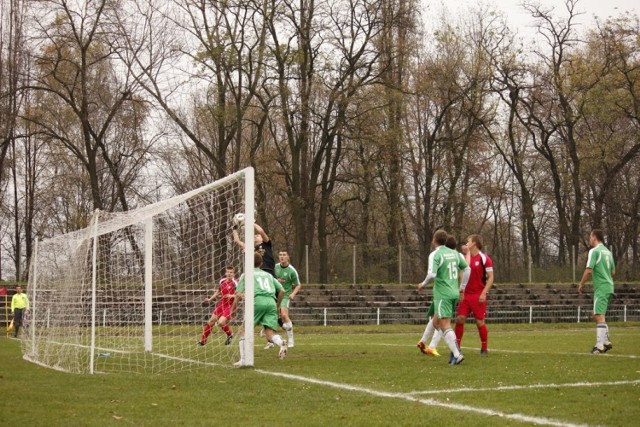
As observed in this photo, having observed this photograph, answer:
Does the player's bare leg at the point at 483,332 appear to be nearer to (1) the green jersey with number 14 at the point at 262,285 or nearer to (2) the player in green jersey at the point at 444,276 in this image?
(2) the player in green jersey at the point at 444,276

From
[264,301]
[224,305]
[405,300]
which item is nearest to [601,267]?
A: [264,301]

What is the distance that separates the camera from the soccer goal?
43.9 ft

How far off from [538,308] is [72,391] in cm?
2585

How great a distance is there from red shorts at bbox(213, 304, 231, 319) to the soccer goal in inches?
12.2

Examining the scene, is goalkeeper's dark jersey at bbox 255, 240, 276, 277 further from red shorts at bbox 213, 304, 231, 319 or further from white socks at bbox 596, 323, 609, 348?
white socks at bbox 596, 323, 609, 348

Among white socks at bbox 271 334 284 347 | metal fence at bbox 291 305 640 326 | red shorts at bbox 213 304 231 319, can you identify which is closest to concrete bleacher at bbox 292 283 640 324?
metal fence at bbox 291 305 640 326

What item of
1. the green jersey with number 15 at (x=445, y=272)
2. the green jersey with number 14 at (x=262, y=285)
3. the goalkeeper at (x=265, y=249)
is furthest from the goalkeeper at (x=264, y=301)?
the green jersey with number 15 at (x=445, y=272)

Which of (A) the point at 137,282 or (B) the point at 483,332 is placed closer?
(B) the point at 483,332

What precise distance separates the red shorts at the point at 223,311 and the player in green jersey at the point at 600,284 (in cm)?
595

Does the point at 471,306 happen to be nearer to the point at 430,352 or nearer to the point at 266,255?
the point at 430,352

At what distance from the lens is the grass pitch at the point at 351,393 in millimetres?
7711

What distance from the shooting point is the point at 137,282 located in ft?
71.7

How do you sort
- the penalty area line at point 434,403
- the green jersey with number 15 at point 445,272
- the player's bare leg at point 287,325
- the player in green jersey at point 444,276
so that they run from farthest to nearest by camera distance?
the player's bare leg at point 287,325
the green jersey with number 15 at point 445,272
the player in green jersey at point 444,276
the penalty area line at point 434,403

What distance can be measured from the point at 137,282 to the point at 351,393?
13.4m
